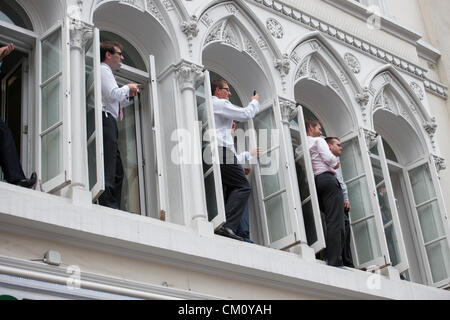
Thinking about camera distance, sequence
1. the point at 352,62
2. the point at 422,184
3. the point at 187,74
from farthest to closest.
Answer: the point at 422,184 → the point at 352,62 → the point at 187,74

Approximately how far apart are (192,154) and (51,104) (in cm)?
161

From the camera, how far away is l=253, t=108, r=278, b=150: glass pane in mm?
10938

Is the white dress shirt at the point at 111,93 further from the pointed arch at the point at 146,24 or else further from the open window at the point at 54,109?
the pointed arch at the point at 146,24

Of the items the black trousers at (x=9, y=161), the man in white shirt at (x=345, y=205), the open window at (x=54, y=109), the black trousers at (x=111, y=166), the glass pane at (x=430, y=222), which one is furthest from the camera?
the glass pane at (x=430, y=222)

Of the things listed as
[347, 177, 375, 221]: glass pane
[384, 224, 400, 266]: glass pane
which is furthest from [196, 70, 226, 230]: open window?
[384, 224, 400, 266]: glass pane

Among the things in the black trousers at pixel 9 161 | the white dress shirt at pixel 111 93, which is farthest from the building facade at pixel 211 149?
the black trousers at pixel 9 161

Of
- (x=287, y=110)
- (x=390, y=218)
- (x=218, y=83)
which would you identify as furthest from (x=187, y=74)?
(x=390, y=218)

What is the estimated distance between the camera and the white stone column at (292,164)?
406 inches

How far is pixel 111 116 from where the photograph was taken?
9492 mm

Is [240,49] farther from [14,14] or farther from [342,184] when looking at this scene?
[14,14]

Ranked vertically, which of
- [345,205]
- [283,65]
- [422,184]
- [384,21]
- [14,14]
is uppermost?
[384,21]

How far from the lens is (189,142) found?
9953 mm

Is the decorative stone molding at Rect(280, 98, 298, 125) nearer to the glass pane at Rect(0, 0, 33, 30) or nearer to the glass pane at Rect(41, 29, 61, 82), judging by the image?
the glass pane at Rect(41, 29, 61, 82)

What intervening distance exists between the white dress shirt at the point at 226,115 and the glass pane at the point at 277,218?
886 mm
